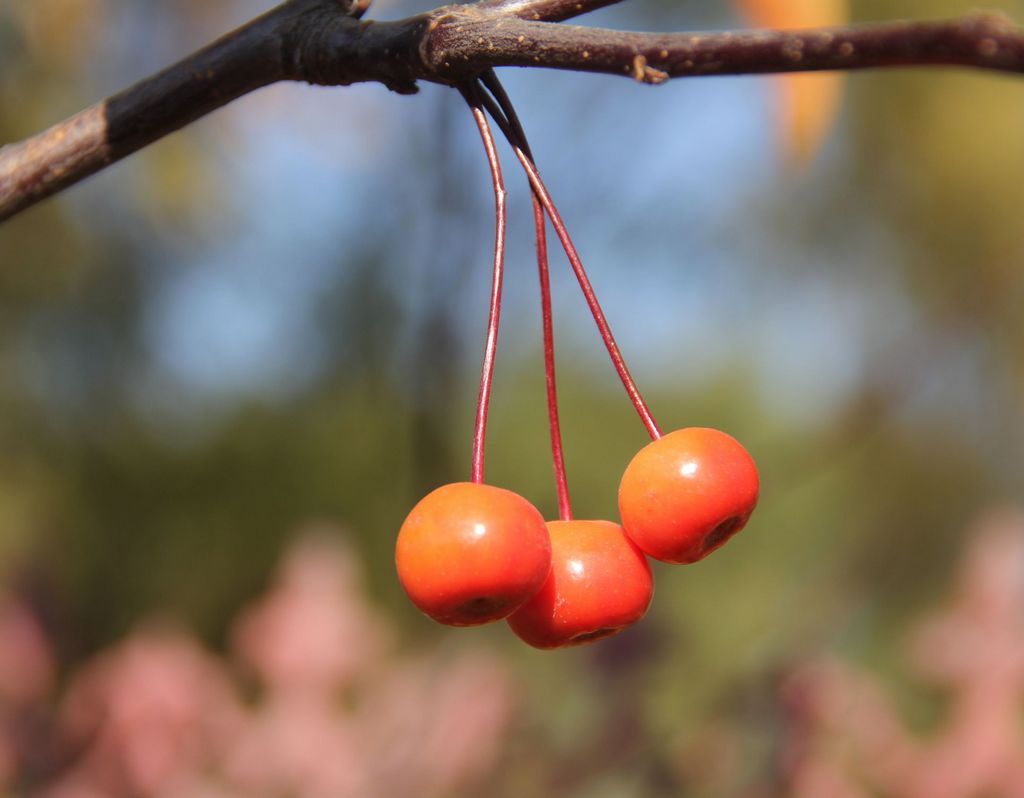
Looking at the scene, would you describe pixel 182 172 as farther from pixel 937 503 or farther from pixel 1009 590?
pixel 937 503

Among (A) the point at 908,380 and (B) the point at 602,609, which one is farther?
(A) the point at 908,380

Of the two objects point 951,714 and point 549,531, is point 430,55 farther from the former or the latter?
point 951,714

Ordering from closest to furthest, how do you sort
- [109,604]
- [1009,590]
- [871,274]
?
[1009,590], [109,604], [871,274]

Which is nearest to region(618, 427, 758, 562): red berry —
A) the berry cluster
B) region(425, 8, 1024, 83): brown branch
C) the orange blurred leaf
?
the berry cluster

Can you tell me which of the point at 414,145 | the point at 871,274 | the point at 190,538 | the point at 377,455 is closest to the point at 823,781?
the point at 414,145

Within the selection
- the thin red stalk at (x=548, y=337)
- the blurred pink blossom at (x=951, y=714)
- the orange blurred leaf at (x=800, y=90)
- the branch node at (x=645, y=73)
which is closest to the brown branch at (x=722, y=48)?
the branch node at (x=645, y=73)

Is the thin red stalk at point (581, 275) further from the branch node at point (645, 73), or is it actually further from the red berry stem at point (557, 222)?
the branch node at point (645, 73)
